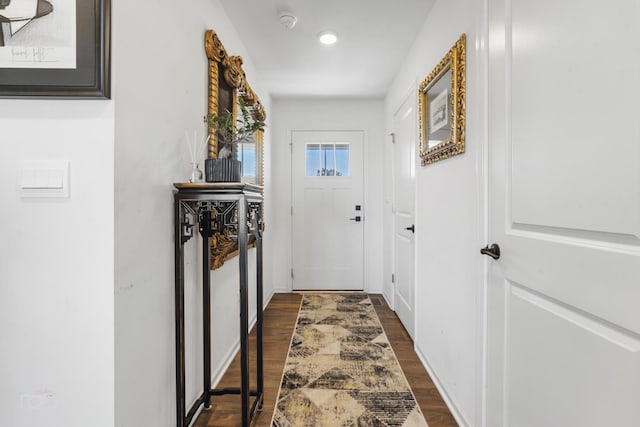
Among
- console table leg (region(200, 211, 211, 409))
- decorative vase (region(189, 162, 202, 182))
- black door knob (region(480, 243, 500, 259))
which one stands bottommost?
console table leg (region(200, 211, 211, 409))

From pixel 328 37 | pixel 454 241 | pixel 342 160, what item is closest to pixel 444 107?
pixel 454 241

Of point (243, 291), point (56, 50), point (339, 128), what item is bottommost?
point (243, 291)

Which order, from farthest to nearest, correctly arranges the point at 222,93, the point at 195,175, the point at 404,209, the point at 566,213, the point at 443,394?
the point at 404,209 < the point at 222,93 < the point at 443,394 < the point at 195,175 < the point at 566,213

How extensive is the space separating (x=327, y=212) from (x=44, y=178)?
3.24 meters

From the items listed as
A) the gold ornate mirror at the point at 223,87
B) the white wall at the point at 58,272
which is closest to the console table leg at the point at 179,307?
the white wall at the point at 58,272

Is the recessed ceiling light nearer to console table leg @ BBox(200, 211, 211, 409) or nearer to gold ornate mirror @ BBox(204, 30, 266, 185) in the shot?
gold ornate mirror @ BBox(204, 30, 266, 185)

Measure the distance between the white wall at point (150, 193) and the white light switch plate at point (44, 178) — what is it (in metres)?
0.16

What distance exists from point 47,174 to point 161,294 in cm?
59

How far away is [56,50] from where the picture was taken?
1039 mm

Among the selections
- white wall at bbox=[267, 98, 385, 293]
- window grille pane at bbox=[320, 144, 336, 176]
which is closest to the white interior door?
white wall at bbox=[267, 98, 385, 293]

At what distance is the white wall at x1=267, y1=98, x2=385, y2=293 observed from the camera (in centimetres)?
413

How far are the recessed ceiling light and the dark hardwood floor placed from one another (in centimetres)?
234

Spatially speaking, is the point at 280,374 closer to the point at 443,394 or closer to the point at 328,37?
the point at 443,394

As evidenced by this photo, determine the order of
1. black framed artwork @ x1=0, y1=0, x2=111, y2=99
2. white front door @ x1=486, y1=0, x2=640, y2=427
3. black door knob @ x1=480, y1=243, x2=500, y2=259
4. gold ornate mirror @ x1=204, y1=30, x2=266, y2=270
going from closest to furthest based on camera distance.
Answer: white front door @ x1=486, y1=0, x2=640, y2=427
black framed artwork @ x1=0, y1=0, x2=111, y2=99
black door knob @ x1=480, y1=243, x2=500, y2=259
gold ornate mirror @ x1=204, y1=30, x2=266, y2=270
